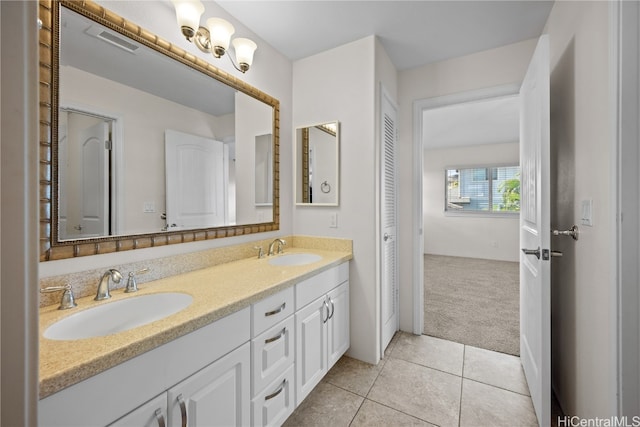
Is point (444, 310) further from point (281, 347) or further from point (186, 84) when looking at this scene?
point (186, 84)

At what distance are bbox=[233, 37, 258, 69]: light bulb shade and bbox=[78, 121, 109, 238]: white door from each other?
0.88 m

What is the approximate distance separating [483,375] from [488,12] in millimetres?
2452

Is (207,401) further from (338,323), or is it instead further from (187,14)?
(187,14)

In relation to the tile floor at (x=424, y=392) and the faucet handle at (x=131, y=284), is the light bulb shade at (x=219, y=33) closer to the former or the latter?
the faucet handle at (x=131, y=284)

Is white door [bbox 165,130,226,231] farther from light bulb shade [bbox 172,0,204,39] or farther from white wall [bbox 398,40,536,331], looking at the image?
white wall [bbox 398,40,536,331]

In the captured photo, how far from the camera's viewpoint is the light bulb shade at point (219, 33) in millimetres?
1484

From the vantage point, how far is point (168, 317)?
896mm

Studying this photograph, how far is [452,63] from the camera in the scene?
7.71ft

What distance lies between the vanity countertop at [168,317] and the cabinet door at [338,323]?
0.95 feet

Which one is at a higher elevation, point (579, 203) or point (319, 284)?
point (579, 203)

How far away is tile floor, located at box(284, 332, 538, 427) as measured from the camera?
149 centimetres

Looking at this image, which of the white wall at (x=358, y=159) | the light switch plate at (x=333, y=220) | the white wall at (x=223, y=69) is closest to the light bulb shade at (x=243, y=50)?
the white wall at (x=223, y=69)

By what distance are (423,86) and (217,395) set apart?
2.71 meters
